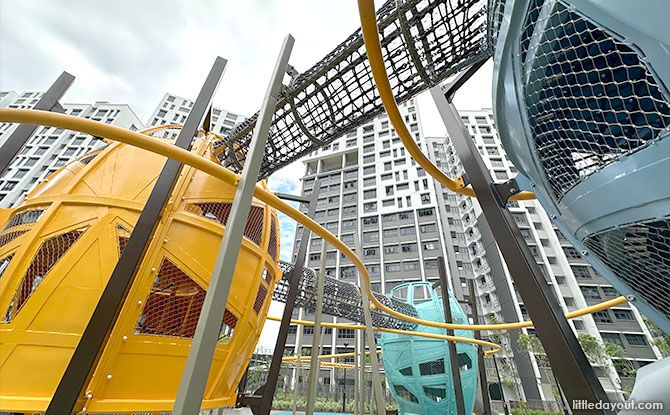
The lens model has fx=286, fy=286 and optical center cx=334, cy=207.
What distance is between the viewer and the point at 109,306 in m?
2.15

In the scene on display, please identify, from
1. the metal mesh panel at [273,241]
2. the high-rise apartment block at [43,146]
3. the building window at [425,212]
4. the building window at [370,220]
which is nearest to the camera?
the metal mesh panel at [273,241]

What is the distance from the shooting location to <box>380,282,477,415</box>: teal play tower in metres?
9.17

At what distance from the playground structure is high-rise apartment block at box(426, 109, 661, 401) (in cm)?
2186

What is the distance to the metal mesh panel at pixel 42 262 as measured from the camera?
236 centimetres

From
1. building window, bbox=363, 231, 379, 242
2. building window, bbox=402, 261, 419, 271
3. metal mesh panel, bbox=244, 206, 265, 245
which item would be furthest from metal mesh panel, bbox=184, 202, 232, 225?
building window, bbox=363, 231, 379, 242

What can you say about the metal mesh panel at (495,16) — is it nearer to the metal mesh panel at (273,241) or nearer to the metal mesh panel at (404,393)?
the metal mesh panel at (273,241)

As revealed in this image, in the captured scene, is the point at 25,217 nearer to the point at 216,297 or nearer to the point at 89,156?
the point at 89,156

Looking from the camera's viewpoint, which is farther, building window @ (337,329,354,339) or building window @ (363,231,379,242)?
building window @ (363,231,379,242)

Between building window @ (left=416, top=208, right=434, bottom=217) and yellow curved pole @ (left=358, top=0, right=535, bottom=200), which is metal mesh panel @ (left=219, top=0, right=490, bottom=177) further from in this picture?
building window @ (left=416, top=208, right=434, bottom=217)

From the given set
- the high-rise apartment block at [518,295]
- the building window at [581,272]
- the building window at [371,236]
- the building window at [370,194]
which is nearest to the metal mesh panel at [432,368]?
the high-rise apartment block at [518,295]

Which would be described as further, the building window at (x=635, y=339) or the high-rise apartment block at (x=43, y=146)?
the high-rise apartment block at (x=43, y=146)

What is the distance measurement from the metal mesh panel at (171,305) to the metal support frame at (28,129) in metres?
1.94

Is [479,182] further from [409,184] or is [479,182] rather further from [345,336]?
[409,184]

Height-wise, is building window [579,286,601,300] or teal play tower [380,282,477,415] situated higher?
building window [579,286,601,300]
